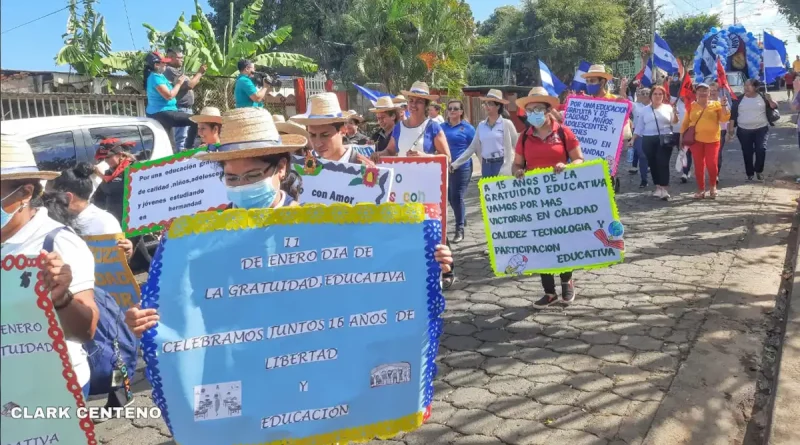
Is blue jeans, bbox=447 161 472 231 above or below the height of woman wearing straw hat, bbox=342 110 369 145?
below

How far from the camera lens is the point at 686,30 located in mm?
60500

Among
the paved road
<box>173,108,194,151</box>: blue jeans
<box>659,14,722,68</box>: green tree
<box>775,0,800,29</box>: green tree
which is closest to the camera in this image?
the paved road

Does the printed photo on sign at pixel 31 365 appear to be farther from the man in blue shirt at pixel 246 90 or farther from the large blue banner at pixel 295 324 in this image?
the man in blue shirt at pixel 246 90

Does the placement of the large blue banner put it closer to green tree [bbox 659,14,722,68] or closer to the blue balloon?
the blue balloon

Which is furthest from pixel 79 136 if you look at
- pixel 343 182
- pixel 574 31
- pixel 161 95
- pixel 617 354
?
pixel 574 31

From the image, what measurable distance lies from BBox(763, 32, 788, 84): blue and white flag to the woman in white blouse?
5.70 meters

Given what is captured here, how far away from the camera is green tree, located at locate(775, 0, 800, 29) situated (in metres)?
38.9

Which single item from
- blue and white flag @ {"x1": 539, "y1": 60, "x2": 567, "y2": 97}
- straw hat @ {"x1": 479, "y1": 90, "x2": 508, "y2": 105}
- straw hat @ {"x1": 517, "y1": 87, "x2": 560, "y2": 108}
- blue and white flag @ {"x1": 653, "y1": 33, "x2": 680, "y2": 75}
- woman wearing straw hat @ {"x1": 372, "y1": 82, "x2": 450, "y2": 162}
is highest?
blue and white flag @ {"x1": 653, "y1": 33, "x2": 680, "y2": 75}

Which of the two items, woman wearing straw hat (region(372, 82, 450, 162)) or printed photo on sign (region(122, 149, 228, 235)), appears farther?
woman wearing straw hat (region(372, 82, 450, 162))

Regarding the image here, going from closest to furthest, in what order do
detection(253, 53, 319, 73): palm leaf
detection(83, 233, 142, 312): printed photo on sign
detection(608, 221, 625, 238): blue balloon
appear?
1. detection(83, 233, 142, 312): printed photo on sign
2. detection(608, 221, 625, 238): blue balloon
3. detection(253, 53, 319, 73): palm leaf

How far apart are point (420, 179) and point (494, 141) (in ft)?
8.89

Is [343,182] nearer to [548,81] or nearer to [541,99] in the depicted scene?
[541,99]

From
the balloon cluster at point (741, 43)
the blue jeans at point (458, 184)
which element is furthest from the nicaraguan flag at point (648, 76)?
the blue jeans at point (458, 184)

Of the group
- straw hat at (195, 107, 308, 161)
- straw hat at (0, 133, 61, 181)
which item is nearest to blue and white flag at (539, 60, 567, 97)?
straw hat at (195, 107, 308, 161)
